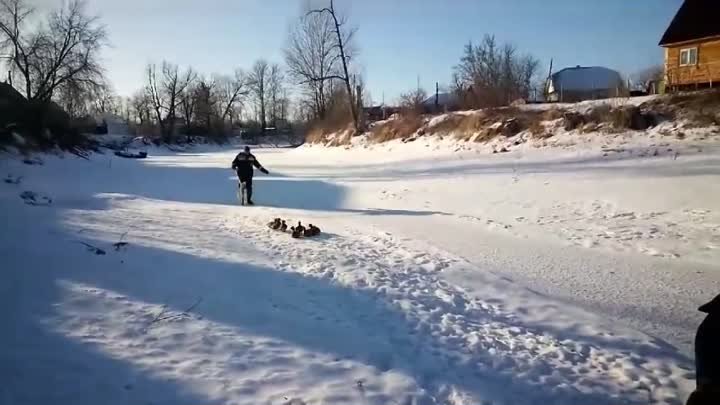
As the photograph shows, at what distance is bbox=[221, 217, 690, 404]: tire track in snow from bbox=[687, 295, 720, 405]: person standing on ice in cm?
116

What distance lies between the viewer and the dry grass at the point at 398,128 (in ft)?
90.9

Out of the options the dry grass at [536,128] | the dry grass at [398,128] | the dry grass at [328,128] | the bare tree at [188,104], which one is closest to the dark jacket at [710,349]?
the dry grass at [536,128]

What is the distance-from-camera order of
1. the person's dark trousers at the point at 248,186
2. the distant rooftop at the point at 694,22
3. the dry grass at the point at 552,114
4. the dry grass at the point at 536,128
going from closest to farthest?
1. the person's dark trousers at the point at 248,186
2. the dry grass at the point at 536,128
3. the dry grass at the point at 552,114
4. the distant rooftop at the point at 694,22

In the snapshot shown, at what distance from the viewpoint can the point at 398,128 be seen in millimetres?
29094

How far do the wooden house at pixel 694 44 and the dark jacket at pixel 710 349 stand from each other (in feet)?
82.7

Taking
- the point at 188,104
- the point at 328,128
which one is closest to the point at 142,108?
the point at 188,104

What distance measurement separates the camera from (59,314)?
475 cm

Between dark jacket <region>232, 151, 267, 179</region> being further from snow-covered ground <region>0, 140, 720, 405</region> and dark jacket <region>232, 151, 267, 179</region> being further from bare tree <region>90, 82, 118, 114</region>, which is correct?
bare tree <region>90, 82, 118, 114</region>

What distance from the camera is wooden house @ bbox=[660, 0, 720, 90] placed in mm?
24328

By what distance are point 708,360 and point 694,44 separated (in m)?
30.9

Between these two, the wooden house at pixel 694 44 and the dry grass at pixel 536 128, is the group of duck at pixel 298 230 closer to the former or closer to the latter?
the dry grass at pixel 536 128

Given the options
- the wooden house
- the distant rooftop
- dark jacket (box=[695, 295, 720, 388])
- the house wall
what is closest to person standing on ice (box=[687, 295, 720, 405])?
dark jacket (box=[695, 295, 720, 388])

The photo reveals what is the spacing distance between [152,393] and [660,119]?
18225 millimetres

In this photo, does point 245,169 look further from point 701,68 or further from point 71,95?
point 701,68
